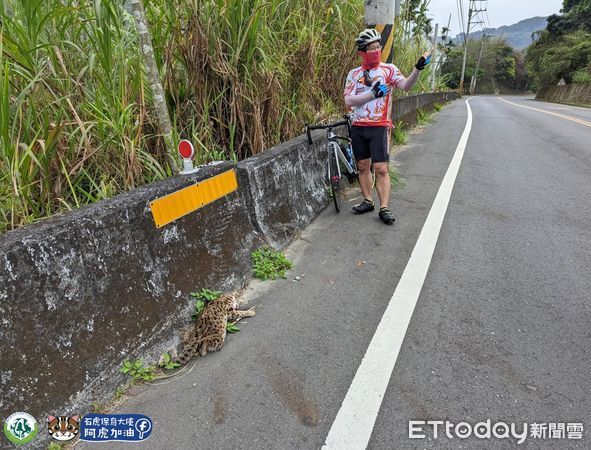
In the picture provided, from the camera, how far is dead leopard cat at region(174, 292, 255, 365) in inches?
91.4

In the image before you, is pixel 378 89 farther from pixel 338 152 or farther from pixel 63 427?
pixel 63 427

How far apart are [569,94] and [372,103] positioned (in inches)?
1458

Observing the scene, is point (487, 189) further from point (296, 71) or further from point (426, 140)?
point (426, 140)

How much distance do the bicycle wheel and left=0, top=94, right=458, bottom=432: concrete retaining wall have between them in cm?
152

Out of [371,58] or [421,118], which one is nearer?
[371,58]

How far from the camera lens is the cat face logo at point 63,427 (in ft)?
5.71

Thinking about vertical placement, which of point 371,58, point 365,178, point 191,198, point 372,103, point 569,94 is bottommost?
point 569,94

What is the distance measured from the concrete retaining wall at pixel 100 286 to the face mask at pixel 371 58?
1.91 m

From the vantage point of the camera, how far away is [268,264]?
323cm

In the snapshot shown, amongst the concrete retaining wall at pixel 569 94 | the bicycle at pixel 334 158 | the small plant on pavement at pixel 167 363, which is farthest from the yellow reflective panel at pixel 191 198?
the concrete retaining wall at pixel 569 94

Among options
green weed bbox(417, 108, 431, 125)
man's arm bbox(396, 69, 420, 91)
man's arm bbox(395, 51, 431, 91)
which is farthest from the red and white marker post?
green weed bbox(417, 108, 431, 125)

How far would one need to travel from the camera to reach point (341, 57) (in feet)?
19.6

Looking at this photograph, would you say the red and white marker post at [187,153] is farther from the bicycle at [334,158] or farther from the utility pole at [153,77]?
the bicycle at [334,158]

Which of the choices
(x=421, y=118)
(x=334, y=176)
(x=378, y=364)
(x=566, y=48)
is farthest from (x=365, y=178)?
(x=566, y=48)
